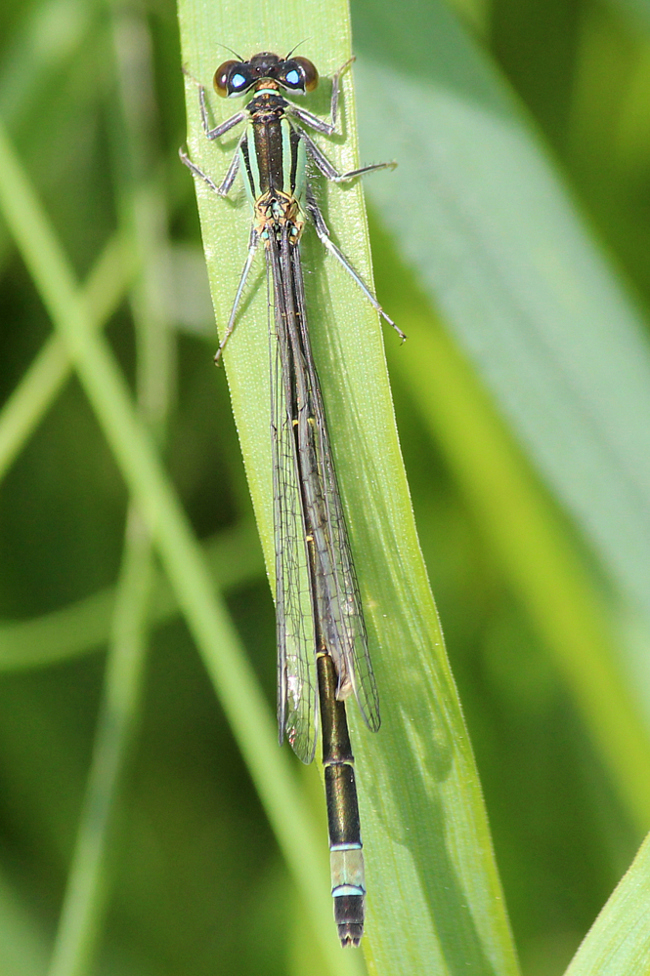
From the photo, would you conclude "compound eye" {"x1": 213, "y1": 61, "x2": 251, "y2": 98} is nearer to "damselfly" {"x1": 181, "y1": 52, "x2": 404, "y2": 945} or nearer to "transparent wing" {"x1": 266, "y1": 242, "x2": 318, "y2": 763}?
"damselfly" {"x1": 181, "y1": 52, "x2": 404, "y2": 945}

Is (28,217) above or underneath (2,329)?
underneath

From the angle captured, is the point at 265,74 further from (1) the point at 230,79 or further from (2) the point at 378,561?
(2) the point at 378,561

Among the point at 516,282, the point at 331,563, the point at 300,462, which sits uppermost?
the point at 516,282

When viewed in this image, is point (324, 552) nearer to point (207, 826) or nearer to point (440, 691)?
point (440, 691)

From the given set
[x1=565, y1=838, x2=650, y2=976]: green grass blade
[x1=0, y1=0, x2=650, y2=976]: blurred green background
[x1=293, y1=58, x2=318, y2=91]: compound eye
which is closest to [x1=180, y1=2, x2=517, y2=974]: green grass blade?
[x1=293, y1=58, x2=318, y2=91]: compound eye

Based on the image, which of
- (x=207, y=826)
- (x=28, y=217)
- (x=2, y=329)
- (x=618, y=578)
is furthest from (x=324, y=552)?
(x=2, y=329)

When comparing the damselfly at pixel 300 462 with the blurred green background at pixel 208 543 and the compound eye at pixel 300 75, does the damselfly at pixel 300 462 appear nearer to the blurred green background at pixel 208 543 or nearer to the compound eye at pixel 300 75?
the compound eye at pixel 300 75

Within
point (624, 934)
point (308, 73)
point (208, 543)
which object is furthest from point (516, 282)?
point (208, 543)
